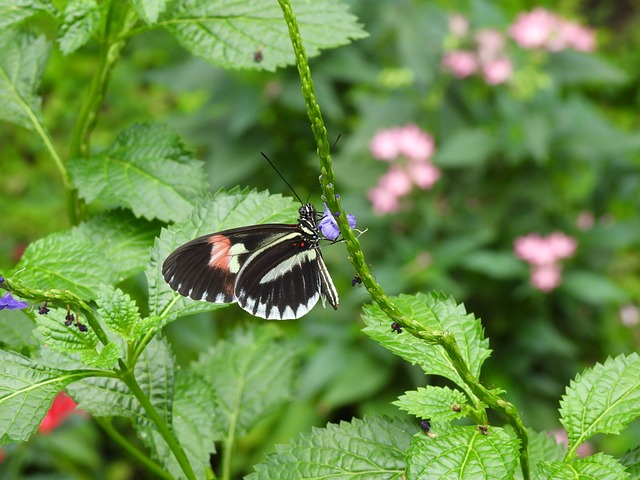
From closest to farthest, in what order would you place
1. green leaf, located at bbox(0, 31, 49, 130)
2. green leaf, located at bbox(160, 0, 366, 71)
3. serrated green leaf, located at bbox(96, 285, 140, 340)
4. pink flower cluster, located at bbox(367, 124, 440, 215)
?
serrated green leaf, located at bbox(96, 285, 140, 340)
green leaf, located at bbox(160, 0, 366, 71)
green leaf, located at bbox(0, 31, 49, 130)
pink flower cluster, located at bbox(367, 124, 440, 215)

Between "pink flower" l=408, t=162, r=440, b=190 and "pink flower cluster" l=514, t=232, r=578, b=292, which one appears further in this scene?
"pink flower" l=408, t=162, r=440, b=190

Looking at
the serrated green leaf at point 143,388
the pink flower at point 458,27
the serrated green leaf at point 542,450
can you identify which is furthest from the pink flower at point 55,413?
the pink flower at point 458,27

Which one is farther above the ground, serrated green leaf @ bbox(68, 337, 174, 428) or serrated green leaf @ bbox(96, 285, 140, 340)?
serrated green leaf @ bbox(96, 285, 140, 340)

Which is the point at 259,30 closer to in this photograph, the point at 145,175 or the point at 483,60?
the point at 145,175

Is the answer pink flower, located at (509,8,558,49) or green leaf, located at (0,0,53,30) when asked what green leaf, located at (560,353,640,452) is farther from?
pink flower, located at (509,8,558,49)

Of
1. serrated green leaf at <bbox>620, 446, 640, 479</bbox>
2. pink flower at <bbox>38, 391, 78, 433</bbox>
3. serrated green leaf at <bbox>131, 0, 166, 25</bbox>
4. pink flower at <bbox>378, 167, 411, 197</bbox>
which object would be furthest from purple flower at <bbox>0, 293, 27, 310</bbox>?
pink flower at <bbox>378, 167, 411, 197</bbox>

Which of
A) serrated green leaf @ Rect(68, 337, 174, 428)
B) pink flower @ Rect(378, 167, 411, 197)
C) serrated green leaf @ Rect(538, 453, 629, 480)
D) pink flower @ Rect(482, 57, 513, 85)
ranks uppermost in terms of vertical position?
pink flower @ Rect(482, 57, 513, 85)
